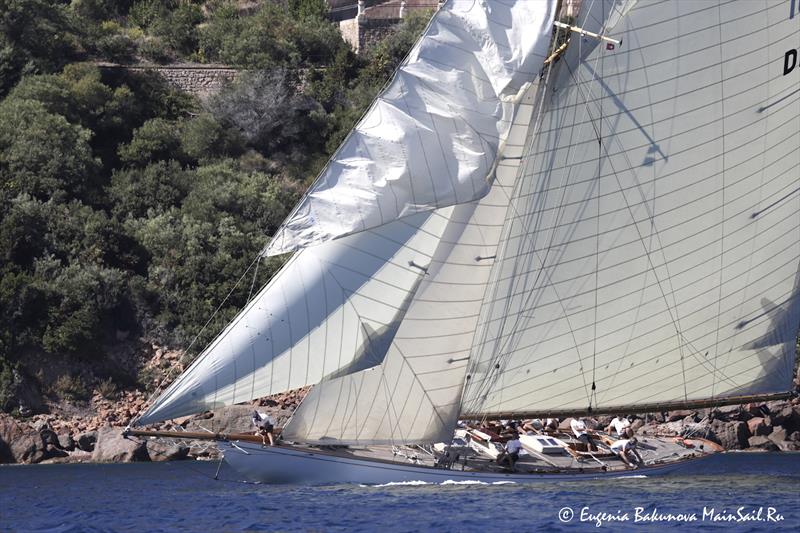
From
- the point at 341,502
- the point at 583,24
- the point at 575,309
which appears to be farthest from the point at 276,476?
the point at 583,24

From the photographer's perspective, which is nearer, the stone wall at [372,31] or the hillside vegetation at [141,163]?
the hillside vegetation at [141,163]

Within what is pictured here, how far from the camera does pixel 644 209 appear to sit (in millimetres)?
29750

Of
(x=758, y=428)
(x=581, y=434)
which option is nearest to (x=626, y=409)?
(x=581, y=434)

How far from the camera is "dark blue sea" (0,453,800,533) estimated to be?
23656mm

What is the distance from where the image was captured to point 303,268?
26.3 meters

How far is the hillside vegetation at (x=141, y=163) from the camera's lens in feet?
152

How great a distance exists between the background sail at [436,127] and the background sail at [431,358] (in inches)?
76.6

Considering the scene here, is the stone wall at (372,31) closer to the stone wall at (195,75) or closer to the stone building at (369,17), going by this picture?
the stone building at (369,17)

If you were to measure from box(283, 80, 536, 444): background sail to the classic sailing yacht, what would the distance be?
0.05 metres

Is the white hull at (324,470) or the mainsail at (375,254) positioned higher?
the mainsail at (375,254)

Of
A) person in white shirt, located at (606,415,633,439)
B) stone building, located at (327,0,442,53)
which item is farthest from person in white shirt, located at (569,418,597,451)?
stone building, located at (327,0,442,53)

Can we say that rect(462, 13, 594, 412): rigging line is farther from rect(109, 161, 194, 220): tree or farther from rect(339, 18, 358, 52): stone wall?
rect(339, 18, 358, 52): stone wall

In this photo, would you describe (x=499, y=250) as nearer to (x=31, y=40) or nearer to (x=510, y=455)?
(x=510, y=455)

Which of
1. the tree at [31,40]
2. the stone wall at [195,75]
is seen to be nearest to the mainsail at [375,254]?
the tree at [31,40]
